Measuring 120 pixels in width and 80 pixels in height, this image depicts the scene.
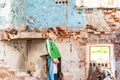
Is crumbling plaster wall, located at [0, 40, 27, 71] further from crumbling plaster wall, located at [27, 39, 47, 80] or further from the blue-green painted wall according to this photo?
the blue-green painted wall

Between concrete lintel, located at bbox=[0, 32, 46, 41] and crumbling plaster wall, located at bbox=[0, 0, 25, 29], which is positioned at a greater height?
crumbling plaster wall, located at bbox=[0, 0, 25, 29]

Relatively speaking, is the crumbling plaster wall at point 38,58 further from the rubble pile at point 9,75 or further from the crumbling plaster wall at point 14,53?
the rubble pile at point 9,75

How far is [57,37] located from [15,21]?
3.52 ft

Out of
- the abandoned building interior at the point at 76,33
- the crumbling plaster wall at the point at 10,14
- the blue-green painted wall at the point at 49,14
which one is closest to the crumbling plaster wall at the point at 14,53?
the abandoned building interior at the point at 76,33

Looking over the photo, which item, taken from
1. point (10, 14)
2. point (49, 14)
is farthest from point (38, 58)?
point (10, 14)

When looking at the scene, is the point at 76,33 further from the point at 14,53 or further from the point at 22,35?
the point at 14,53

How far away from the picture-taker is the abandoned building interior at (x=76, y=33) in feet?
27.3

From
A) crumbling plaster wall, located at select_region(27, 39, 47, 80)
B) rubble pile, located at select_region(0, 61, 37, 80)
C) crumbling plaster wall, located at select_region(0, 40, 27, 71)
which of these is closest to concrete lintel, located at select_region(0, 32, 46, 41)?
crumbling plaster wall, located at select_region(0, 40, 27, 71)

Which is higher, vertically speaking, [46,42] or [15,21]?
[15,21]

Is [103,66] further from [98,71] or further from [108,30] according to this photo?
Answer: [108,30]

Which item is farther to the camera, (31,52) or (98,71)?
(31,52)

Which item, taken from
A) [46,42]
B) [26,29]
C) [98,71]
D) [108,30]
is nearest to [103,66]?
[98,71]

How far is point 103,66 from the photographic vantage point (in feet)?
27.2

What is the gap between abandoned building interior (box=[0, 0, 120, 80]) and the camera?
833 cm
